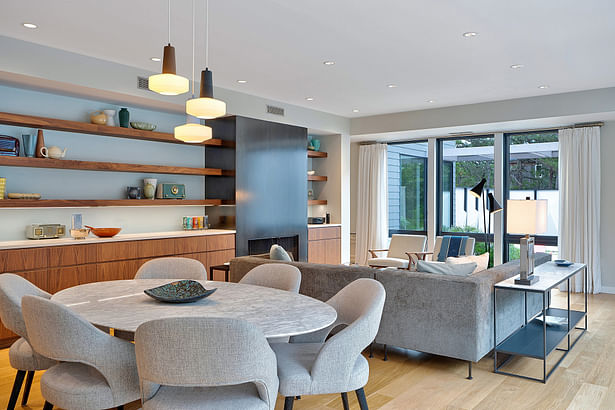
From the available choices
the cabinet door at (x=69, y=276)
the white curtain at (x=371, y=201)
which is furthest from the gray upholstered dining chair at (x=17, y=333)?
the white curtain at (x=371, y=201)

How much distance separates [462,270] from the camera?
3.68 m

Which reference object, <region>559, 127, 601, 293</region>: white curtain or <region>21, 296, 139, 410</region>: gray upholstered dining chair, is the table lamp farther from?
<region>559, 127, 601, 293</region>: white curtain

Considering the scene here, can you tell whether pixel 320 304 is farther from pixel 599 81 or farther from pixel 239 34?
pixel 599 81

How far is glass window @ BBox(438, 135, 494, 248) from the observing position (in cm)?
790

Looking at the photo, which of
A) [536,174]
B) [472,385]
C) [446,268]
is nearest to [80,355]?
[472,385]

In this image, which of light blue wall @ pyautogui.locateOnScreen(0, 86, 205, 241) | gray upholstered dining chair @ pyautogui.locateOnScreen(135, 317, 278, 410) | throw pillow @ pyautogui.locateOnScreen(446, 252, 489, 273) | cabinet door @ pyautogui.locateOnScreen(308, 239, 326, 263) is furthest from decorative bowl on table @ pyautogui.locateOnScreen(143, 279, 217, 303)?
cabinet door @ pyautogui.locateOnScreen(308, 239, 326, 263)

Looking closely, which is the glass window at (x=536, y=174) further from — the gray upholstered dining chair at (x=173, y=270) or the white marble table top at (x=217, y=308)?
the white marble table top at (x=217, y=308)

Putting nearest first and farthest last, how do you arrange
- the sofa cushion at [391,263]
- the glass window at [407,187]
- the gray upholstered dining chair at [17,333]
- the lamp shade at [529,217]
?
the gray upholstered dining chair at [17,333] < the lamp shade at [529,217] < the sofa cushion at [391,263] < the glass window at [407,187]

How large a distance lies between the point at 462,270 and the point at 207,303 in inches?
81.1

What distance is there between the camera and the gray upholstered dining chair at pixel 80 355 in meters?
1.99

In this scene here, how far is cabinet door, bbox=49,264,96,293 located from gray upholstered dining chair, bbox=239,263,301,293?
215 centimetres

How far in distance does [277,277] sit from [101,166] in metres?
2.85

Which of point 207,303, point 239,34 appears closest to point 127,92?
point 239,34

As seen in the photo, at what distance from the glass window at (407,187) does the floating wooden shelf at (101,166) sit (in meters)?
3.59
